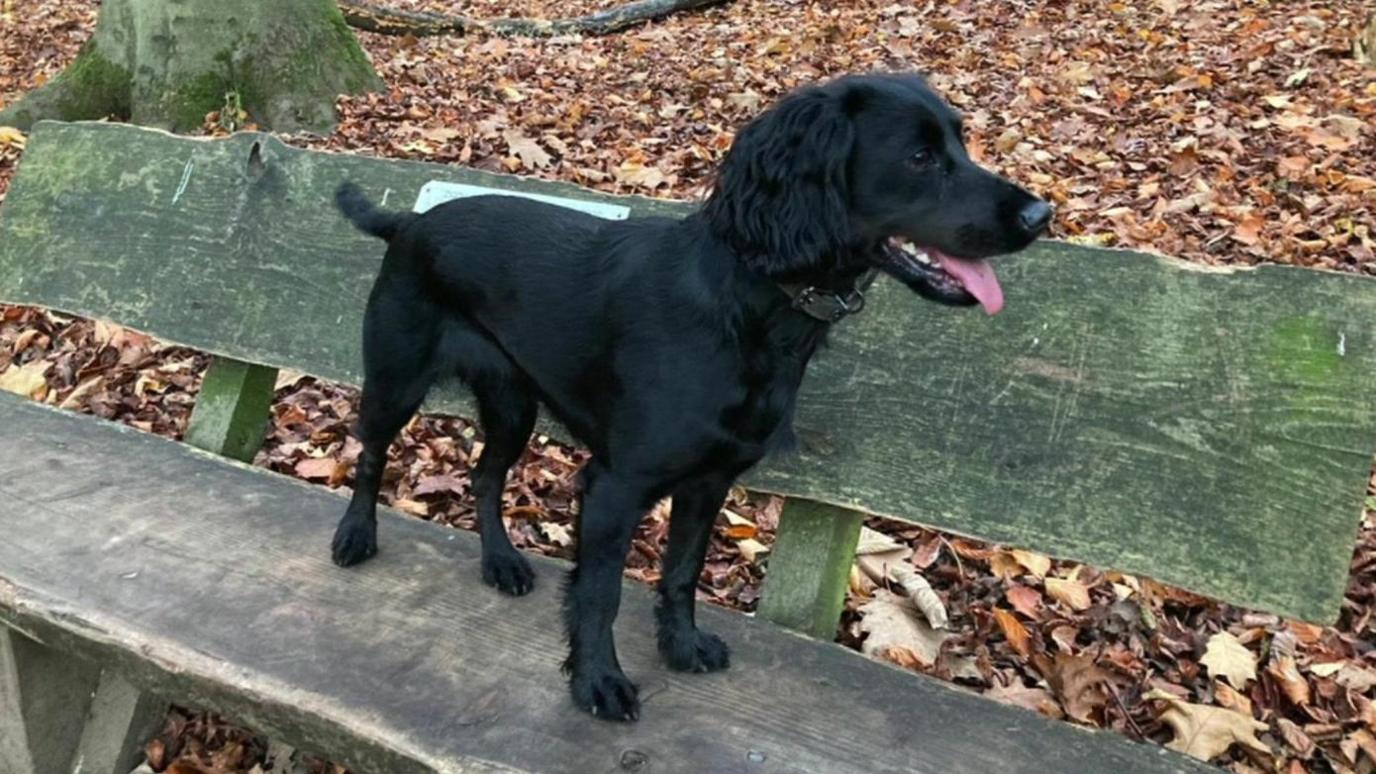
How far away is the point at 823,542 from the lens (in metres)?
2.70

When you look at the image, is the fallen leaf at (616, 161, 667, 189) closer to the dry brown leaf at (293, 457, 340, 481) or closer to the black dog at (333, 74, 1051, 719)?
the dry brown leaf at (293, 457, 340, 481)

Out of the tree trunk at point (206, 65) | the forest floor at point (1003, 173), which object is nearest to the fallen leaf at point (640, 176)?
the forest floor at point (1003, 173)

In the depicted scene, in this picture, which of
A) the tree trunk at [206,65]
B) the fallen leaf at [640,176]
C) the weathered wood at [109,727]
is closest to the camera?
the weathered wood at [109,727]

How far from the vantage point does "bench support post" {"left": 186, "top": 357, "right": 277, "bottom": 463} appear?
11.1 feet

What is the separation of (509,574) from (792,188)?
1.13 metres

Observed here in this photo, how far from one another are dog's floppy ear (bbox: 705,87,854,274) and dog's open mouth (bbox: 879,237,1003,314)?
0.12 metres

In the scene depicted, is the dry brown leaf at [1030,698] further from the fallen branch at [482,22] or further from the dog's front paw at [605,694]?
the fallen branch at [482,22]

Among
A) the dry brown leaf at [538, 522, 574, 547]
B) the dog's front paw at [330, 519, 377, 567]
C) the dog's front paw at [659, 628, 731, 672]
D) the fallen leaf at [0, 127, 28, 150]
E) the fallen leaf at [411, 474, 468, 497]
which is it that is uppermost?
the dog's front paw at [659, 628, 731, 672]

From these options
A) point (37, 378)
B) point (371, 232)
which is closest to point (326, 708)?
point (371, 232)

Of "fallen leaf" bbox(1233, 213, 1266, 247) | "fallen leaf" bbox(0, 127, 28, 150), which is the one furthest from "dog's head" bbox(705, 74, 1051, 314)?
"fallen leaf" bbox(0, 127, 28, 150)

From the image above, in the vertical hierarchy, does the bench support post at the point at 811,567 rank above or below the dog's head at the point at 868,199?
below

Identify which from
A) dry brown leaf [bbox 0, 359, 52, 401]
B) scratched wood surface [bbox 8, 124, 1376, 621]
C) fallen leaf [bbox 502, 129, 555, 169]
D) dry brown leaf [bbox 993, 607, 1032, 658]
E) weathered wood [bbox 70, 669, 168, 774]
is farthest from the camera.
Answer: fallen leaf [bbox 502, 129, 555, 169]

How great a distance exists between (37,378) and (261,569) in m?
2.39

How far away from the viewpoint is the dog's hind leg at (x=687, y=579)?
2324mm
